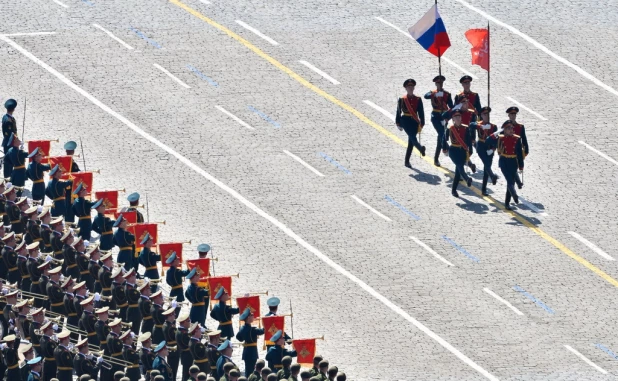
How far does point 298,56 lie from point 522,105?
22.3 feet

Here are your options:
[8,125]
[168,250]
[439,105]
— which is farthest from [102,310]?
[439,105]

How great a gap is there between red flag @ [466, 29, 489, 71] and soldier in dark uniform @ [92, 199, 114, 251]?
1151 centimetres

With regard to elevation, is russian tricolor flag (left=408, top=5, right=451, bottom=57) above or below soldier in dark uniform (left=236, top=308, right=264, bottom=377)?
above

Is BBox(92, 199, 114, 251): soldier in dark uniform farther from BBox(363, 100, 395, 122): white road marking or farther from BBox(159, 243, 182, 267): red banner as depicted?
BBox(363, 100, 395, 122): white road marking

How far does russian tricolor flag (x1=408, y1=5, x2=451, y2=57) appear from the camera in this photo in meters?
57.2

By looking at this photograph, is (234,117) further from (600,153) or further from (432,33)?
(600,153)

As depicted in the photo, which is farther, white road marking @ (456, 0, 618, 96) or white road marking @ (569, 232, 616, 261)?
white road marking @ (456, 0, 618, 96)

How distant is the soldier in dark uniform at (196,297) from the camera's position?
154ft

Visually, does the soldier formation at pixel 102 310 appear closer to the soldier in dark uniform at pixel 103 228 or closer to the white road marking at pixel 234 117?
the soldier in dark uniform at pixel 103 228

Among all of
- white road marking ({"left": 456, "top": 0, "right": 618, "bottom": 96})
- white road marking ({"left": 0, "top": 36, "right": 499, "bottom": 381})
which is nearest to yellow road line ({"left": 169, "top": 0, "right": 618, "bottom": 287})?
white road marking ({"left": 0, "top": 36, "right": 499, "bottom": 381})

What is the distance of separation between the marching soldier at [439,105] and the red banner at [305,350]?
13.8 metres

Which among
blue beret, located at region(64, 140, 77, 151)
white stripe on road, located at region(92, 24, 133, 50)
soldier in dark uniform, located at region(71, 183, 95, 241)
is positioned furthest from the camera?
white stripe on road, located at region(92, 24, 133, 50)

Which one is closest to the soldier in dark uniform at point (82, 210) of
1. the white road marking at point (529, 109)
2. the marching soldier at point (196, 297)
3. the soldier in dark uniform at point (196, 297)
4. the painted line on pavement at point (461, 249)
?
the soldier in dark uniform at point (196, 297)

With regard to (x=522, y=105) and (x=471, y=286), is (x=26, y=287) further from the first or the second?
(x=522, y=105)
